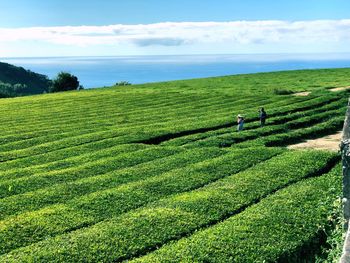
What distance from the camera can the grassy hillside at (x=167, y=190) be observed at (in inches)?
752

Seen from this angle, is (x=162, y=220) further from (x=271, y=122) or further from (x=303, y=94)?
(x=303, y=94)

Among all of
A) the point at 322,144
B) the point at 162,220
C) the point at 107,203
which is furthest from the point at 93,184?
the point at 322,144

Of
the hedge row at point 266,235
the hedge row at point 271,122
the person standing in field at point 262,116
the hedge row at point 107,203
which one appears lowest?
the hedge row at point 266,235

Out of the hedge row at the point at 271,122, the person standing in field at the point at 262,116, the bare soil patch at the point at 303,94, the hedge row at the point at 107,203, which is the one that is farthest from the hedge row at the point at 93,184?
the bare soil patch at the point at 303,94

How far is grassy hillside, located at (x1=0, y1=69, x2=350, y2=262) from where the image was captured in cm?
1911

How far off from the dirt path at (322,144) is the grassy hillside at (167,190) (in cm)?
124

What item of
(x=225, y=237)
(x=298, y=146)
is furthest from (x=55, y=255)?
(x=298, y=146)

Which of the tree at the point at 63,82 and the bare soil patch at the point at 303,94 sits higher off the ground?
the tree at the point at 63,82

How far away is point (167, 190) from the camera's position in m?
26.2

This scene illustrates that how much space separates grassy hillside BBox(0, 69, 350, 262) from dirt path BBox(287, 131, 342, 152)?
124 cm

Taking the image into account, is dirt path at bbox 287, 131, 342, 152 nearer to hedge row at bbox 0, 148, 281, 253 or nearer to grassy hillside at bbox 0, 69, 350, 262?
grassy hillside at bbox 0, 69, 350, 262

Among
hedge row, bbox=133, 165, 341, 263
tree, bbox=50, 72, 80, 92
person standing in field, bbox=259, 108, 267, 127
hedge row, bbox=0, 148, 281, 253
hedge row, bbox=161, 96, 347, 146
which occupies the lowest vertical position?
hedge row, bbox=133, 165, 341, 263

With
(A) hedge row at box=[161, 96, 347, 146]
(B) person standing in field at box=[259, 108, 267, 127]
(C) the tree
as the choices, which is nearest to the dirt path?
(B) person standing in field at box=[259, 108, 267, 127]

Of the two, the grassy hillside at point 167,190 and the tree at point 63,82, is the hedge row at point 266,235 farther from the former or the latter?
the tree at point 63,82
